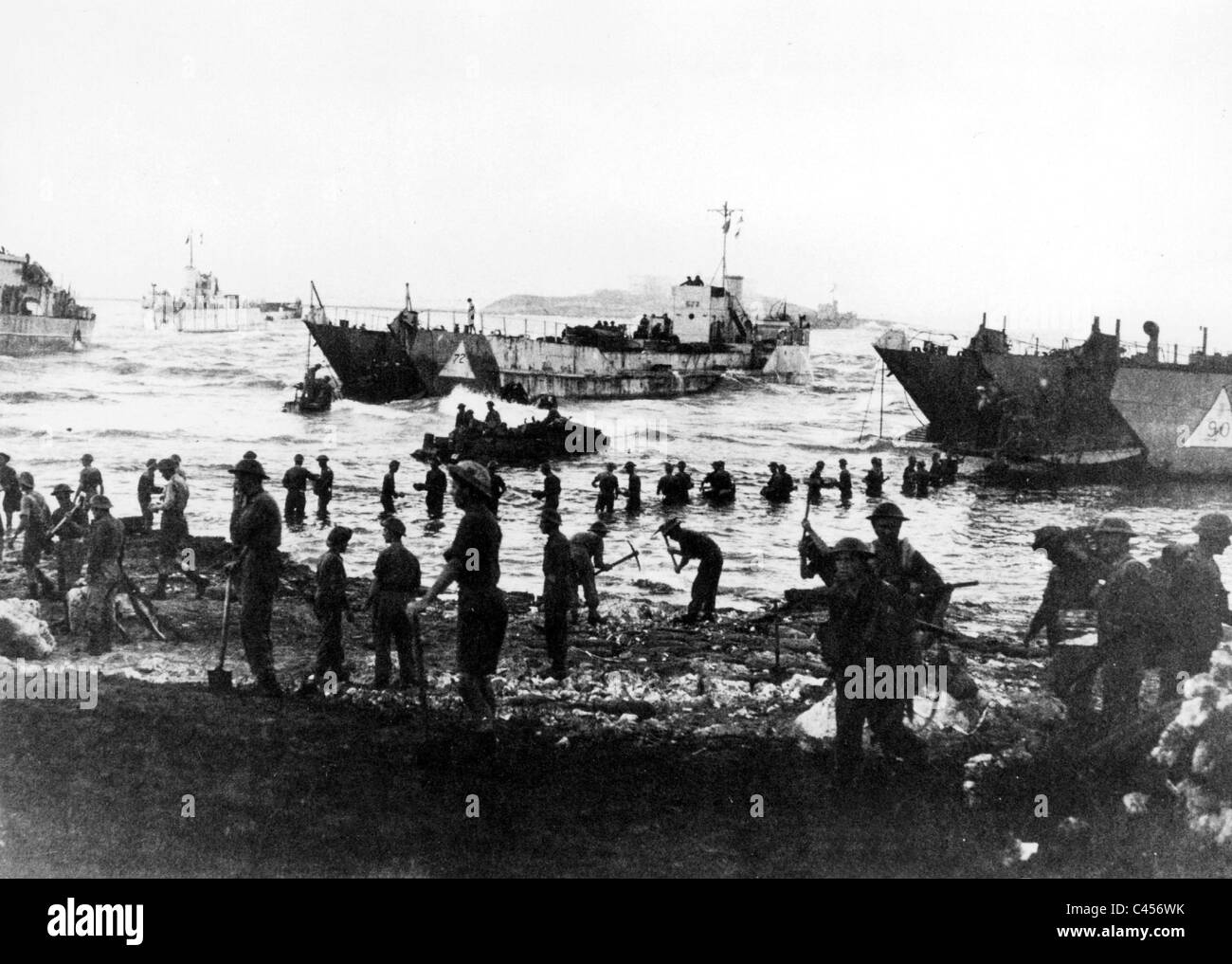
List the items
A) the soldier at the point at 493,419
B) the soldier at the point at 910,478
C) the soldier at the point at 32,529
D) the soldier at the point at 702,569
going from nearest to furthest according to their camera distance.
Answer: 1. the soldier at the point at 32,529
2. the soldier at the point at 702,569
3. the soldier at the point at 910,478
4. the soldier at the point at 493,419

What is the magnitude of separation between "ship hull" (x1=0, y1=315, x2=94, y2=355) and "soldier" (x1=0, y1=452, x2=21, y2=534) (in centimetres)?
116

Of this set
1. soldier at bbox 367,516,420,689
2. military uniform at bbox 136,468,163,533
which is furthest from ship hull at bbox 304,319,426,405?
soldier at bbox 367,516,420,689

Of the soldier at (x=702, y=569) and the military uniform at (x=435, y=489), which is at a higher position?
the military uniform at (x=435, y=489)

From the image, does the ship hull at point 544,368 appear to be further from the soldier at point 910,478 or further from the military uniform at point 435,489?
the soldier at point 910,478

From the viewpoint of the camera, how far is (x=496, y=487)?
17.1 ft

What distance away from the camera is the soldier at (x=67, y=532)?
536cm

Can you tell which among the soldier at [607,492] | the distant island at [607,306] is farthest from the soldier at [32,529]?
the soldier at [607,492]

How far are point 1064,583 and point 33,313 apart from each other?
7.48 metres

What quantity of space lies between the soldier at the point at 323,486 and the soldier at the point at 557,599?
6.25 ft

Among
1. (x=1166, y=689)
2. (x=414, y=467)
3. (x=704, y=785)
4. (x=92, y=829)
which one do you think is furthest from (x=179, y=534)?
(x=1166, y=689)

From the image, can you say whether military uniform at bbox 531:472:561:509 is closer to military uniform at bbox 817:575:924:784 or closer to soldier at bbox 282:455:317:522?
soldier at bbox 282:455:317:522

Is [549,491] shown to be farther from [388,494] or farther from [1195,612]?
[1195,612]
